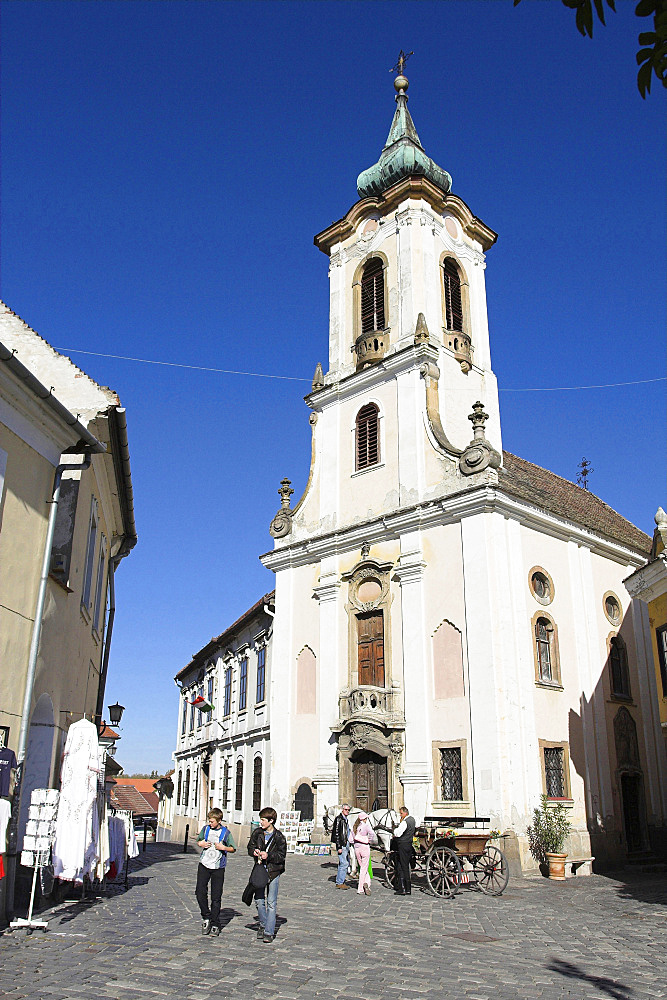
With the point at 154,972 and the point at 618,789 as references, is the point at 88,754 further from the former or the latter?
the point at 618,789

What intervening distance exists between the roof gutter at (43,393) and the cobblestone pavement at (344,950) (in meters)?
6.51

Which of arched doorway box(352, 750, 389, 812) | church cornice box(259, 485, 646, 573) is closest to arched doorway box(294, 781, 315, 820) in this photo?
arched doorway box(352, 750, 389, 812)

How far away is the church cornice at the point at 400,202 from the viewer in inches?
1142

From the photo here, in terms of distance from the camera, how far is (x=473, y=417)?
78.8 feet

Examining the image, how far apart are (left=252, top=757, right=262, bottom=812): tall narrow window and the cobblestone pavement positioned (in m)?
14.9

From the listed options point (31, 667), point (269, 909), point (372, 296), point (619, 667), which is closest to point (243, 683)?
point (619, 667)

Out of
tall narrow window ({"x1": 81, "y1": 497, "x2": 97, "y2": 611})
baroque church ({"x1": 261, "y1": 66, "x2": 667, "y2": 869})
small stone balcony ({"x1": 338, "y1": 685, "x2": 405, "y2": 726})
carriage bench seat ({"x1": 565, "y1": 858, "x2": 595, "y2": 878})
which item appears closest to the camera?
tall narrow window ({"x1": 81, "y1": 497, "x2": 97, "y2": 611})

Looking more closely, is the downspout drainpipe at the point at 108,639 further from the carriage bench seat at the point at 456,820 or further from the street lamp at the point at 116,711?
the carriage bench seat at the point at 456,820

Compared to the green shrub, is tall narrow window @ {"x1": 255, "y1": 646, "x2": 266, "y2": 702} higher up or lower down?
higher up

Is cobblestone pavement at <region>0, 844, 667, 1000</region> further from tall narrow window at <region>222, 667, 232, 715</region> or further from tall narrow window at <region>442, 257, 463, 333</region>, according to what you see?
tall narrow window at <region>222, 667, 232, 715</region>

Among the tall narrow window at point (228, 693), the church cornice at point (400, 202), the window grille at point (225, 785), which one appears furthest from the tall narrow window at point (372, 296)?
the window grille at point (225, 785)

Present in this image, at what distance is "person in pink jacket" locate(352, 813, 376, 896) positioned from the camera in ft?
48.0

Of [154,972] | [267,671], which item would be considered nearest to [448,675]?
[267,671]

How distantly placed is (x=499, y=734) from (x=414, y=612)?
14.4 feet
